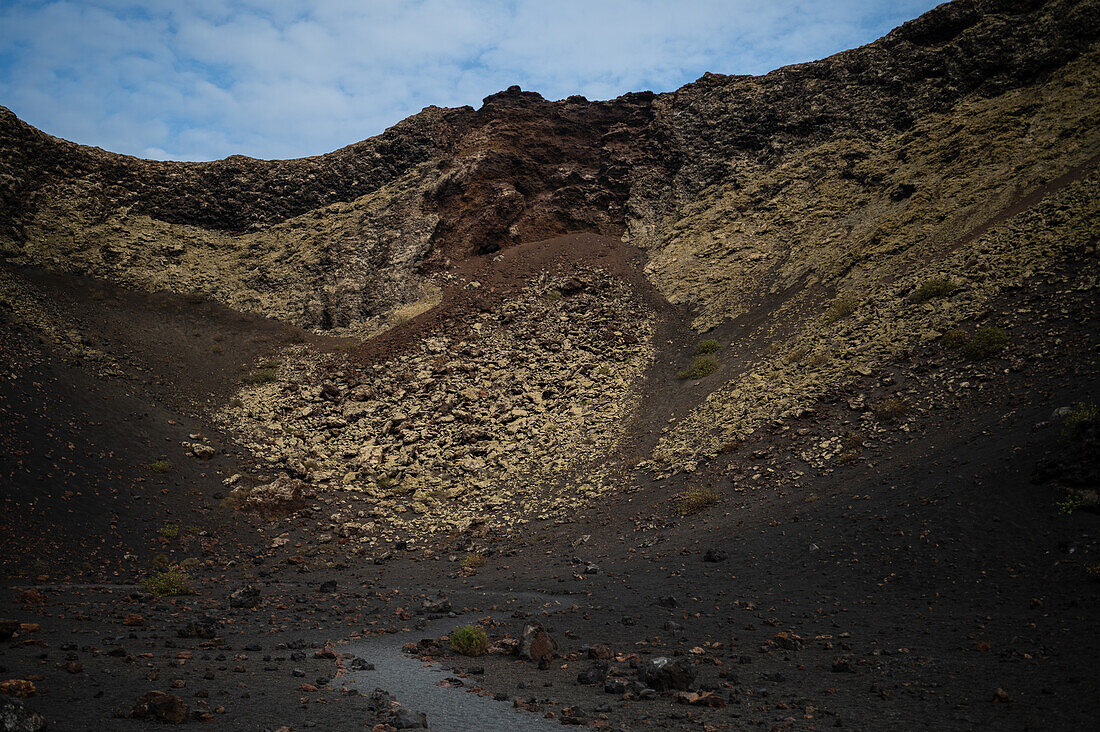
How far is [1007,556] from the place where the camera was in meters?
10.4

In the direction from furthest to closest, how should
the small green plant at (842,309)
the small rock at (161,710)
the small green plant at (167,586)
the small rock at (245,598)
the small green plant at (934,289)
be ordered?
the small green plant at (842,309)
the small green plant at (934,289)
the small green plant at (167,586)
the small rock at (245,598)
the small rock at (161,710)

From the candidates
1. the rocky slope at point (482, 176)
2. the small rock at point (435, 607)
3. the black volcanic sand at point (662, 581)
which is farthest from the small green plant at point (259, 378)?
the small rock at point (435, 607)

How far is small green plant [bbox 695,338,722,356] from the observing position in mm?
28938

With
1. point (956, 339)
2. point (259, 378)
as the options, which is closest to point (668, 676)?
point (956, 339)

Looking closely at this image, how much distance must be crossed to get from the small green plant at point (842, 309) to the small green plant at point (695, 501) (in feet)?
37.7

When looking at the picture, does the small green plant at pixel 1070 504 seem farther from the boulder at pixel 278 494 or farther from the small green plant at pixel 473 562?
the boulder at pixel 278 494

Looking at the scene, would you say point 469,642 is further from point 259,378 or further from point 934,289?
point 259,378

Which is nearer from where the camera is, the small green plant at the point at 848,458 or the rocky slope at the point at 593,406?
the rocky slope at the point at 593,406

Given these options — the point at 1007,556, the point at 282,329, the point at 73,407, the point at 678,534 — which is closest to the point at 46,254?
the point at 282,329

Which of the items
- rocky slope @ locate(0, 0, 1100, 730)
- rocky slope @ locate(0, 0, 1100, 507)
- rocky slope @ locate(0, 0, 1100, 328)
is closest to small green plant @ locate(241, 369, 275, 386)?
rocky slope @ locate(0, 0, 1100, 730)

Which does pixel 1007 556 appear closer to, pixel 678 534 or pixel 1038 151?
pixel 678 534

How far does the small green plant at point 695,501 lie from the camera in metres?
18.5

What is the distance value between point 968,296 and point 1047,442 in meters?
9.61

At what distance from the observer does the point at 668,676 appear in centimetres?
838
